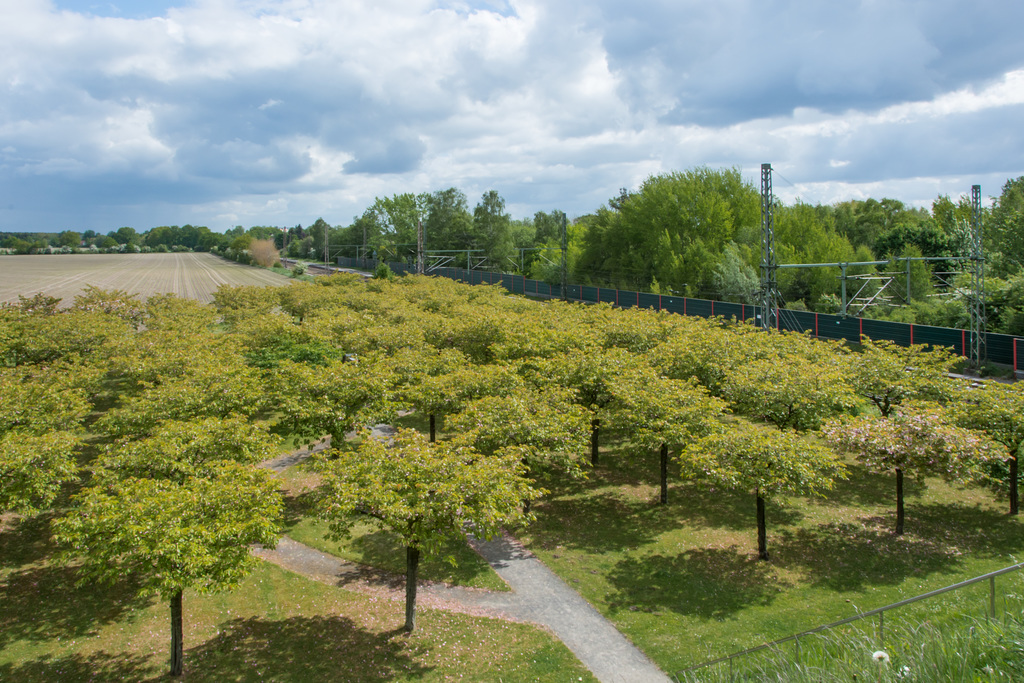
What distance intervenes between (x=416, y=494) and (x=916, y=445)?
1409 cm

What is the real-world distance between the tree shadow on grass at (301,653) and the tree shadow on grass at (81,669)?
948 millimetres

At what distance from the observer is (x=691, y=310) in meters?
58.5

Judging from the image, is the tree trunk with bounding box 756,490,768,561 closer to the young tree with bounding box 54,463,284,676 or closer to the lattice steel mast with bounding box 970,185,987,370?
the young tree with bounding box 54,463,284,676

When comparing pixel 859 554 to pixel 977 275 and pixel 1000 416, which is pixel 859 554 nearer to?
pixel 1000 416

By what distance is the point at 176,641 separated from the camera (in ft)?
41.1

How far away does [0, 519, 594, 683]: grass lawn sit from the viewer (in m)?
12.7

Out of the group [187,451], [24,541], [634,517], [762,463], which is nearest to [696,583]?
[762,463]

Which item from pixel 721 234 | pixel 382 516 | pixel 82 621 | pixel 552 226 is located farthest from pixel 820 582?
pixel 552 226

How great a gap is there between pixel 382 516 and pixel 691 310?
50415 millimetres

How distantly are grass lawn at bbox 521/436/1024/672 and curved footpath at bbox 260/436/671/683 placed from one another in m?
0.43

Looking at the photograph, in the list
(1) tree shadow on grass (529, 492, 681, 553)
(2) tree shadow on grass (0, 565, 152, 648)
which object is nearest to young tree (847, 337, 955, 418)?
A: (1) tree shadow on grass (529, 492, 681, 553)

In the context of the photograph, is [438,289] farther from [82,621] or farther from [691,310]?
[82,621]

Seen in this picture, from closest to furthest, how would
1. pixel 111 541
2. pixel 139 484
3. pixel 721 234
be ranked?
pixel 111 541 → pixel 139 484 → pixel 721 234

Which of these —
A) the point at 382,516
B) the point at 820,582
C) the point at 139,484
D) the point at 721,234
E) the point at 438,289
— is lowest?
the point at 820,582
